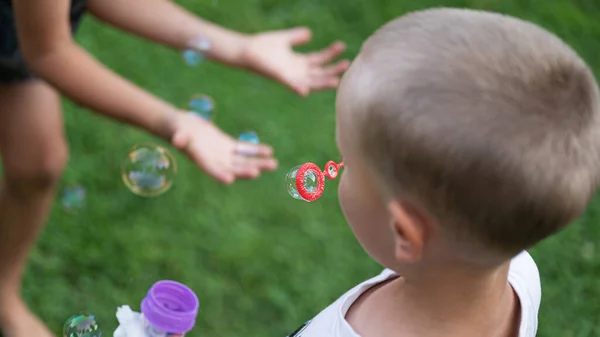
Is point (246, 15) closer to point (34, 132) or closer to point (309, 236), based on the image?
point (309, 236)

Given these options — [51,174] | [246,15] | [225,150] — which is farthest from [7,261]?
[246,15]

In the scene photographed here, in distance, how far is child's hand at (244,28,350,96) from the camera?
85.0 inches

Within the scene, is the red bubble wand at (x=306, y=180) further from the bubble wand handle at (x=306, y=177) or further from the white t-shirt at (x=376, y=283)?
the white t-shirt at (x=376, y=283)

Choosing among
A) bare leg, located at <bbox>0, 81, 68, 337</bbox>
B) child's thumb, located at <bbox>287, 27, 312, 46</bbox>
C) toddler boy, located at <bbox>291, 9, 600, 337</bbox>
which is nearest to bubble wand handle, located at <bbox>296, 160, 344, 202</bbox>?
toddler boy, located at <bbox>291, 9, 600, 337</bbox>

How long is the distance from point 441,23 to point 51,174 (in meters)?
1.34

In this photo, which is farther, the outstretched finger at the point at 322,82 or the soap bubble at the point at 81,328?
the outstretched finger at the point at 322,82

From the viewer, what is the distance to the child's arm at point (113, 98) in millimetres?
1765

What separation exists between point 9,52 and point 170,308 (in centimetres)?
97

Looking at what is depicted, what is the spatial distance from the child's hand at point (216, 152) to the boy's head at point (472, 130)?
895 millimetres

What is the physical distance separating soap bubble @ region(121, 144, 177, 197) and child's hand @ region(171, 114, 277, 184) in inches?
11.0

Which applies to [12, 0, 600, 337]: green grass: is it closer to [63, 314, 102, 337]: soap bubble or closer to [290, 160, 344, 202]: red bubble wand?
[63, 314, 102, 337]: soap bubble

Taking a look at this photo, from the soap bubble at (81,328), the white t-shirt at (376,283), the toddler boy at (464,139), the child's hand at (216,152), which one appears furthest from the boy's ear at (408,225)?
the soap bubble at (81,328)

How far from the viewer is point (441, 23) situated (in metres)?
0.92

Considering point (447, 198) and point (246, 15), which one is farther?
point (246, 15)
